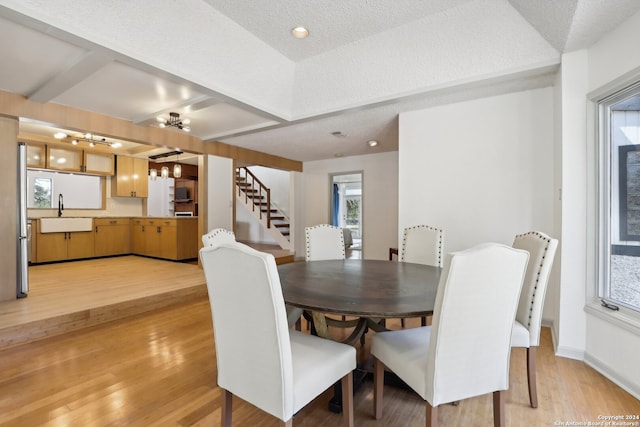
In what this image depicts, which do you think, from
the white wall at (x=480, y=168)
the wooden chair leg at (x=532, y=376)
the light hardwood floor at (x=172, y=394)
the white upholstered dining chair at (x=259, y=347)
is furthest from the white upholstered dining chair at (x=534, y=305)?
the white wall at (x=480, y=168)

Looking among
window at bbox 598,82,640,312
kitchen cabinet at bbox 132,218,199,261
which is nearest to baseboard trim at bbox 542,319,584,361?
window at bbox 598,82,640,312

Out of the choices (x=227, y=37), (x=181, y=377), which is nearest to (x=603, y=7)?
(x=227, y=37)

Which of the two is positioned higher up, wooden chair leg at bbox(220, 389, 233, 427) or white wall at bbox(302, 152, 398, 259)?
white wall at bbox(302, 152, 398, 259)

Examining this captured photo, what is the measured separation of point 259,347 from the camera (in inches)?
45.2

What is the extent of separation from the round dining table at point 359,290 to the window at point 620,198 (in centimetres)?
126

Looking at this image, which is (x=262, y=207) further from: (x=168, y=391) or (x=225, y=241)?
(x=168, y=391)

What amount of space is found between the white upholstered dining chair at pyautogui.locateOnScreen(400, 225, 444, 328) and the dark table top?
45 cm

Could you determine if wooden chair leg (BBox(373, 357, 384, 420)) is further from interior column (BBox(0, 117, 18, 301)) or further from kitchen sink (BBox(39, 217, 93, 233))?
kitchen sink (BBox(39, 217, 93, 233))

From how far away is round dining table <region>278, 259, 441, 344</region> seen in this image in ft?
4.33

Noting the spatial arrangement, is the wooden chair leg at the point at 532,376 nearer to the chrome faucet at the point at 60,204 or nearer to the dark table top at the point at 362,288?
the dark table top at the point at 362,288

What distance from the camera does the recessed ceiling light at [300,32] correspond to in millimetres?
2555

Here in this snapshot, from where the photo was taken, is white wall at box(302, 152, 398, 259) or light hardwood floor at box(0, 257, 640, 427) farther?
white wall at box(302, 152, 398, 259)

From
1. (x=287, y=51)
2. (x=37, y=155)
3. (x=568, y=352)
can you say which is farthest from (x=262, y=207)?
(x=568, y=352)

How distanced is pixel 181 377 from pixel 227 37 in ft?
8.89
